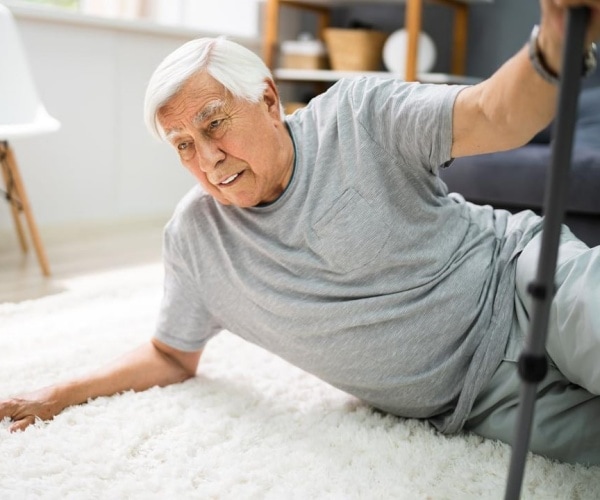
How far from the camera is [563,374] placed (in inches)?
47.7

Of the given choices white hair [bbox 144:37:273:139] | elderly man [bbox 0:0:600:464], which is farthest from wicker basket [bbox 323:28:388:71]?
white hair [bbox 144:37:273:139]

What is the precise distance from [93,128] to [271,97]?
2294 millimetres

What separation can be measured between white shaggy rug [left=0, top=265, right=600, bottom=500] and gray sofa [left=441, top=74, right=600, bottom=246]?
97 cm

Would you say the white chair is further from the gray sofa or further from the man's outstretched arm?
the gray sofa

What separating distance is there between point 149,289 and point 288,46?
196 centimetres

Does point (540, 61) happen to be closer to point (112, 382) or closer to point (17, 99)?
point (112, 382)

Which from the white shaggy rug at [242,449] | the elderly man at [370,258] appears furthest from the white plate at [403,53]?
the elderly man at [370,258]

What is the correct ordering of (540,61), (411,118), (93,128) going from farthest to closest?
(93,128)
(411,118)
(540,61)

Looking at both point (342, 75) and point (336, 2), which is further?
point (336, 2)

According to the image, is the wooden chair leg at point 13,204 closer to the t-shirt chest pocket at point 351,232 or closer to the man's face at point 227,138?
the man's face at point 227,138

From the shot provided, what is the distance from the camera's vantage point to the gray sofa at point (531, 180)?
6.90 feet

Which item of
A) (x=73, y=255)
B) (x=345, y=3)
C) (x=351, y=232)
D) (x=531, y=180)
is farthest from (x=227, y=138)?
(x=345, y=3)

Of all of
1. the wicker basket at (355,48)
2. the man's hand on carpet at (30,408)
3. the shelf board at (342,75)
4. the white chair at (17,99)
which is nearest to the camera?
the man's hand on carpet at (30,408)

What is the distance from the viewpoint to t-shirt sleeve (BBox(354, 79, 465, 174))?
1.06m
